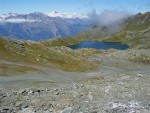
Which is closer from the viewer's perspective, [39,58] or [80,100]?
[80,100]

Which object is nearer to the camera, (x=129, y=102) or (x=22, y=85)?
(x=129, y=102)

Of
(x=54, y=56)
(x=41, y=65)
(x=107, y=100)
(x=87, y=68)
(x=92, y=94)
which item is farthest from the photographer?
(x=54, y=56)

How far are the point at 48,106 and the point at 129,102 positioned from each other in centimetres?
1013

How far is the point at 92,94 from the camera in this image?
4516cm

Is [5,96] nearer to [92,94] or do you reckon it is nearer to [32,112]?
[32,112]

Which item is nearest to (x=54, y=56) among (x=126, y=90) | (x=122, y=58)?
(x=122, y=58)

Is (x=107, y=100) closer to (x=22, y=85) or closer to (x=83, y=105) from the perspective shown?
(x=83, y=105)

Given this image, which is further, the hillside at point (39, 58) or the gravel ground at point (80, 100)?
the hillside at point (39, 58)

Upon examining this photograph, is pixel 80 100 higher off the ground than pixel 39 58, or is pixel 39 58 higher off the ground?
pixel 39 58

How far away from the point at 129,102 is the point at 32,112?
39.6ft

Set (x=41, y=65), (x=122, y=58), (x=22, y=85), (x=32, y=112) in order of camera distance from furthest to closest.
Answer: (x=122, y=58), (x=41, y=65), (x=22, y=85), (x=32, y=112)

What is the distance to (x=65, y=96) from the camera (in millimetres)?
44031

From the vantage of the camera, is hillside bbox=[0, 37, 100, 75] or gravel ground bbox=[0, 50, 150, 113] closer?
gravel ground bbox=[0, 50, 150, 113]

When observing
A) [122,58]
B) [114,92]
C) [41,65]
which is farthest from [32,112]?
[122,58]
